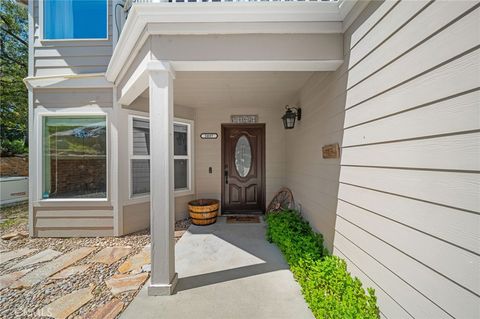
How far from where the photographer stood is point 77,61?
333cm

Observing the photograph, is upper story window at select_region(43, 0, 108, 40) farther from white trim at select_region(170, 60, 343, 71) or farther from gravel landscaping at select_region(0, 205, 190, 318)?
gravel landscaping at select_region(0, 205, 190, 318)

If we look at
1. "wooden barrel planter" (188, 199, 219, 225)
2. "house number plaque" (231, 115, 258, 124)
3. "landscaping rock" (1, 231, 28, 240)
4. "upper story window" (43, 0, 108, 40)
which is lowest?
"landscaping rock" (1, 231, 28, 240)

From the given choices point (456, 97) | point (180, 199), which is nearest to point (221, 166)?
point (180, 199)

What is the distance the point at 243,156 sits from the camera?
4.54 m

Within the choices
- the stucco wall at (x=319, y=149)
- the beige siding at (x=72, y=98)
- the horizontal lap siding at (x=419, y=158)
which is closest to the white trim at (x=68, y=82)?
the beige siding at (x=72, y=98)

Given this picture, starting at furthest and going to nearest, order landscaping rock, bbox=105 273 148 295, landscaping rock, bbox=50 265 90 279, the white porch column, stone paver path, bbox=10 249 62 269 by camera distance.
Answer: stone paver path, bbox=10 249 62 269
landscaping rock, bbox=50 265 90 279
landscaping rock, bbox=105 273 148 295
the white porch column

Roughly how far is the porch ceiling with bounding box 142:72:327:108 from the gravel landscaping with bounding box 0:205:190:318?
2.42 metres

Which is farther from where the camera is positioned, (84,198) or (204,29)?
(84,198)

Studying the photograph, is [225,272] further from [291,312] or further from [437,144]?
[437,144]

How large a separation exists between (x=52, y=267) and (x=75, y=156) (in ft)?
5.64

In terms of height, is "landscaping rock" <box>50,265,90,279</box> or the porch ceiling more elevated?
the porch ceiling

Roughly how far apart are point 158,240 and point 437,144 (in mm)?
2167

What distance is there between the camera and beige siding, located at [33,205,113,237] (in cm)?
329

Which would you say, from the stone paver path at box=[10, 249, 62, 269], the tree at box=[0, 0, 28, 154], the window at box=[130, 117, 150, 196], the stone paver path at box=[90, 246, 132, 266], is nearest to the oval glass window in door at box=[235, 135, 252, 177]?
the window at box=[130, 117, 150, 196]
